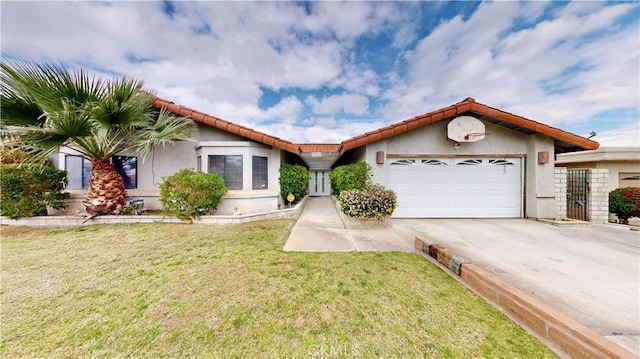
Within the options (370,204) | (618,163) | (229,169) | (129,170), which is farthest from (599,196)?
(129,170)

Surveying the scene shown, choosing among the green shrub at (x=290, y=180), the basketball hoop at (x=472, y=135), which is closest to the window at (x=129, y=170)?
the green shrub at (x=290, y=180)

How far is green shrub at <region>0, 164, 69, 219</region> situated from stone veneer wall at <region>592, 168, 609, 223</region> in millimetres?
19976

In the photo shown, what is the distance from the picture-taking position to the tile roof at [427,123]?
7.69m

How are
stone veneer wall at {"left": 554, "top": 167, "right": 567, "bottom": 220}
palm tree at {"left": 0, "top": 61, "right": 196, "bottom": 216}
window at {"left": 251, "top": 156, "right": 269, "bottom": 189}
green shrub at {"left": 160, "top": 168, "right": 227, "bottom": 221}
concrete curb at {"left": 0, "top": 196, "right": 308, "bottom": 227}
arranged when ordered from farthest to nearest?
window at {"left": 251, "top": 156, "right": 269, "bottom": 189}, stone veneer wall at {"left": 554, "top": 167, "right": 567, "bottom": 220}, green shrub at {"left": 160, "top": 168, "right": 227, "bottom": 221}, concrete curb at {"left": 0, "top": 196, "right": 308, "bottom": 227}, palm tree at {"left": 0, "top": 61, "right": 196, "bottom": 216}

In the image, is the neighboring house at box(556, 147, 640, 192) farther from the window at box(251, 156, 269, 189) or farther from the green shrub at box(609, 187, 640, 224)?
the window at box(251, 156, 269, 189)

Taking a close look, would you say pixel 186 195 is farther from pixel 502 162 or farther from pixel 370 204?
pixel 502 162

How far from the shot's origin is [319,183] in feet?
62.6

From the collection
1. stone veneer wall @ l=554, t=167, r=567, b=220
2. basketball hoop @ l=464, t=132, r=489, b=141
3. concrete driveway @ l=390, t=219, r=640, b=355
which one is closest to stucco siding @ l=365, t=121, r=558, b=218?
basketball hoop @ l=464, t=132, r=489, b=141

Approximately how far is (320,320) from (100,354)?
7.43ft

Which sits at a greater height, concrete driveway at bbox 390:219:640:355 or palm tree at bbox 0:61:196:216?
palm tree at bbox 0:61:196:216

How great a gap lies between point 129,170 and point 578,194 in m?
18.8

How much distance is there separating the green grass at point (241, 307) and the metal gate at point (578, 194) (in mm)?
9257

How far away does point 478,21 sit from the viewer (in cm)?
896

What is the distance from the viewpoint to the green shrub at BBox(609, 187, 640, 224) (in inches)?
327
